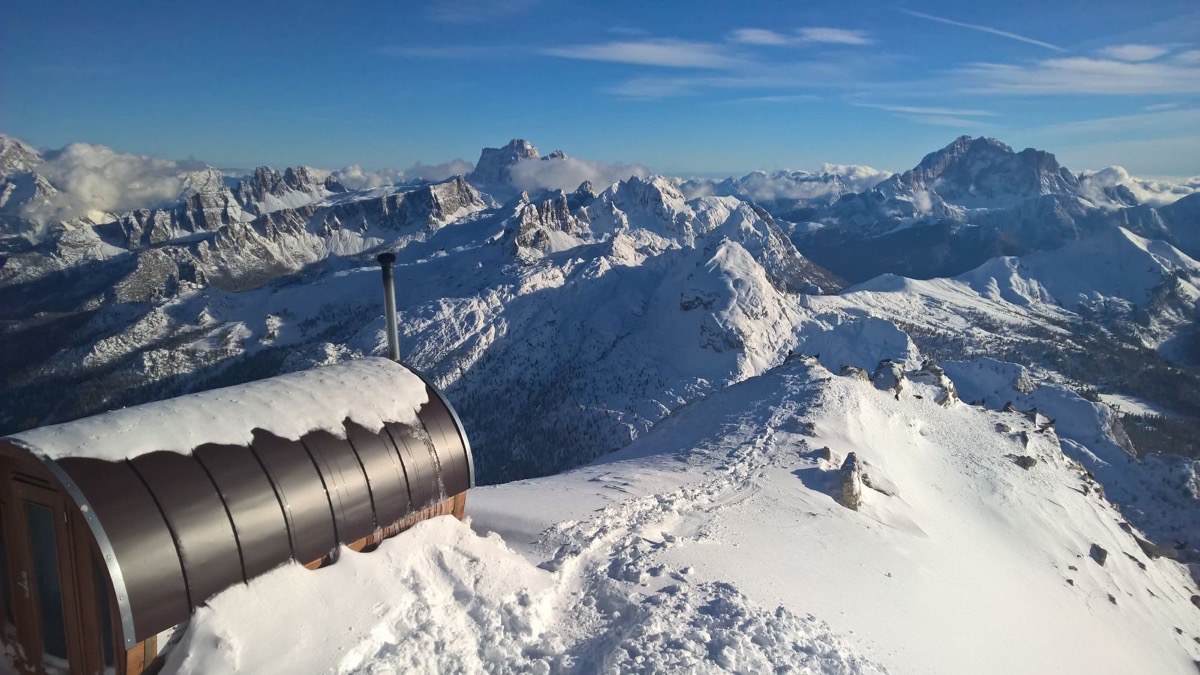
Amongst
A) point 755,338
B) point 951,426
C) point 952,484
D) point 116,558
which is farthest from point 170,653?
point 755,338

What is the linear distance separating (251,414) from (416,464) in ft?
11.4

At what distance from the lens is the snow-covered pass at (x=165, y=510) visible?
929cm

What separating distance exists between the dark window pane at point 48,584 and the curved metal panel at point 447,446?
6.66 meters

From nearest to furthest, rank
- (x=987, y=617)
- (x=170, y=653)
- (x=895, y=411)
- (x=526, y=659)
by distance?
(x=170, y=653), (x=526, y=659), (x=987, y=617), (x=895, y=411)

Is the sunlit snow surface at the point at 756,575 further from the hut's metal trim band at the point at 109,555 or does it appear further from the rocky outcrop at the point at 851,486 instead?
the hut's metal trim band at the point at 109,555

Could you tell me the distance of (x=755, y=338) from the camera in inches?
5940

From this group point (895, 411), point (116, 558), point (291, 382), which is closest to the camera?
point (116, 558)

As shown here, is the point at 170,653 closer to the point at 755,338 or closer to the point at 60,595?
the point at 60,595

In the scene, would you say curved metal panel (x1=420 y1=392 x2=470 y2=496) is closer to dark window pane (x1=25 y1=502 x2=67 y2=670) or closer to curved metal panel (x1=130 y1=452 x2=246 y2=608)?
curved metal panel (x1=130 y1=452 x2=246 y2=608)

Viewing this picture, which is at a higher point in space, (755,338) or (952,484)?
(952,484)

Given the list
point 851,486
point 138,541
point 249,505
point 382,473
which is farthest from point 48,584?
point 851,486

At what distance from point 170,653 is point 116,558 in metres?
1.81

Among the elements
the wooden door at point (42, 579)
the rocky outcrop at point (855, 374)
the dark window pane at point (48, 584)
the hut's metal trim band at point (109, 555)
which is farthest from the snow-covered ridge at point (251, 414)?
the rocky outcrop at point (855, 374)


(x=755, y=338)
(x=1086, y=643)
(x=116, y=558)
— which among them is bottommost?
(x=755, y=338)
